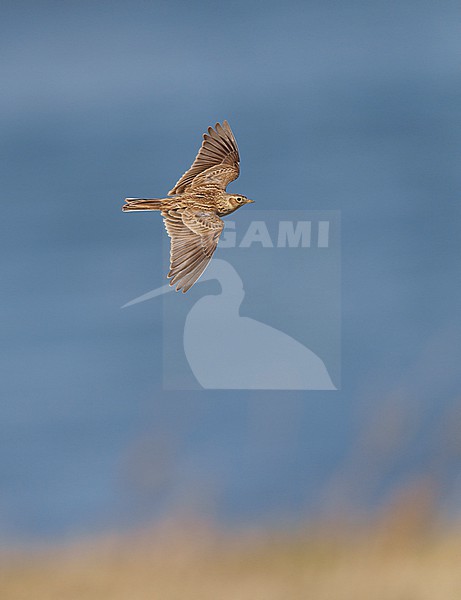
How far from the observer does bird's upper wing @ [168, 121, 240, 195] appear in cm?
420

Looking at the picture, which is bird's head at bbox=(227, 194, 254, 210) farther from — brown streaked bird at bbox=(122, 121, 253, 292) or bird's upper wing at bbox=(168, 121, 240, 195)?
bird's upper wing at bbox=(168, 121, 240, 195)

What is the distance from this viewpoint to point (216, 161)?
4.37m

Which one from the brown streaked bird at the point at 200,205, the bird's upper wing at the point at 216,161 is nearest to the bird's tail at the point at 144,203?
the brown streaked bird at the point at 200,205

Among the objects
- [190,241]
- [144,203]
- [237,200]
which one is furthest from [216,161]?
[190,241]

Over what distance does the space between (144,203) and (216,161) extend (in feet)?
2.23

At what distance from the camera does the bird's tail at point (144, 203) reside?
378cm

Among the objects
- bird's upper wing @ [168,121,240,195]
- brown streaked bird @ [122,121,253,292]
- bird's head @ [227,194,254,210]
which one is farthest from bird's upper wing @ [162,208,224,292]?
bird's upper wing @ [168,121,240,195]

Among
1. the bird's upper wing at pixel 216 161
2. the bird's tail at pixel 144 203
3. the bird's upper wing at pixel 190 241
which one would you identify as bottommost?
the bird's upper wing at pixel 190 241

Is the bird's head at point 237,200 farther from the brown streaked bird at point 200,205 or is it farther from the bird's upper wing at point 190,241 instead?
the bird's upper wing at point 190,241

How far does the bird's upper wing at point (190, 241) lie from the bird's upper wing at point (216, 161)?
0.35 metres

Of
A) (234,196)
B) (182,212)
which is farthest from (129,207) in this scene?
(234,196)

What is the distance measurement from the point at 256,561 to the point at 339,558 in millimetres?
299

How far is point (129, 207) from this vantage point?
12.3 feet

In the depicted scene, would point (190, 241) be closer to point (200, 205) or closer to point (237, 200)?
point (200, 205)
